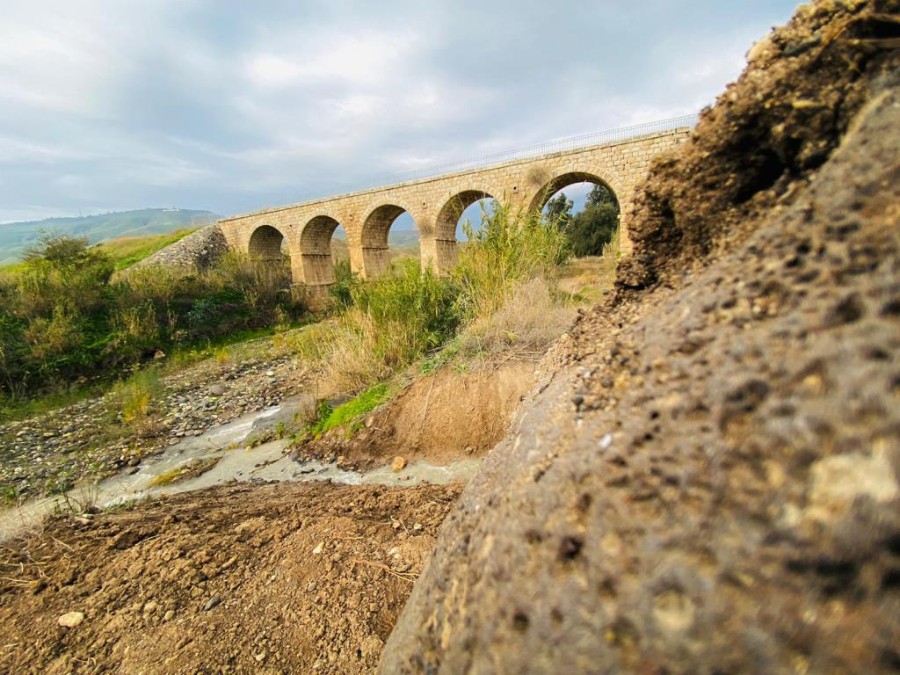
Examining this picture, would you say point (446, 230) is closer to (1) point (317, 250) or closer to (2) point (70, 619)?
(1) point (317, 250)

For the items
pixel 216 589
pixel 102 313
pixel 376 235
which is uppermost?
pixel 376 235

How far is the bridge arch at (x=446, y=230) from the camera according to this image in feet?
48.7

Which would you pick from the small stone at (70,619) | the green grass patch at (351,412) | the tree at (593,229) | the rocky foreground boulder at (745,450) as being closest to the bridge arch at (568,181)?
the tree at (593,229)

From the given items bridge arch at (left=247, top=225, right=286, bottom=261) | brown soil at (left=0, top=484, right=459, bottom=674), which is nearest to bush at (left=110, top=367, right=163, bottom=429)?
brown soil at (left=0, top=484, right=459, bottom=674)

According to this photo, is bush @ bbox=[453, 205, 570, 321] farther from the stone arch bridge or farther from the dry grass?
the stone arch bridge

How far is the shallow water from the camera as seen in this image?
3.34 meters

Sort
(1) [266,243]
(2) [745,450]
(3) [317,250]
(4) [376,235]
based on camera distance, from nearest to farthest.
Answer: (2) [745,450] < (4) [376,235] < (3) [317,250] < (1) [266,243]

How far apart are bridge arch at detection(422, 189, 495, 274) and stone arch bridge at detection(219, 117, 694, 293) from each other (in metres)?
0.04

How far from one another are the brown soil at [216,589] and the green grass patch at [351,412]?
5.67ft

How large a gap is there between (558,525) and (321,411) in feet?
14.4

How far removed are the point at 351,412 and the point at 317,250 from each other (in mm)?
17098

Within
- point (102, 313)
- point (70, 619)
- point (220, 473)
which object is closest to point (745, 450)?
point (70, 619)

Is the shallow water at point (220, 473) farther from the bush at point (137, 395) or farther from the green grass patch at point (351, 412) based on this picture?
the bush at point (137, 395)

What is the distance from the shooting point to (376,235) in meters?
17.9
